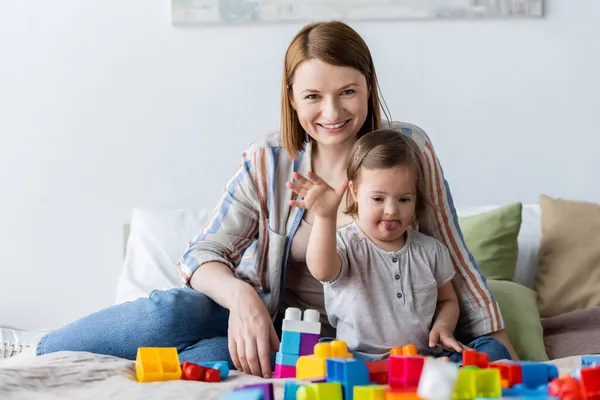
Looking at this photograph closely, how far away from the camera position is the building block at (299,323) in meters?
1.37

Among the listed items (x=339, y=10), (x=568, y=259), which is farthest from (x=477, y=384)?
(x=339, y=10)

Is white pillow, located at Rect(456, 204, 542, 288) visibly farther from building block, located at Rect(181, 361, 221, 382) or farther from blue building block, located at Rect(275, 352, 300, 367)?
building block, located at Rect(181, 361, 221, 382)

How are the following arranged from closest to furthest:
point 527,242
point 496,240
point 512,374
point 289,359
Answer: point 512,374
point 289,359
point 496,240
point 527,242

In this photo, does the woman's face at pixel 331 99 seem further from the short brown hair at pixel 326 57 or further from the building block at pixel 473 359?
the building block at pixel 473 359

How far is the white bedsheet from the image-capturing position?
3.62 feet

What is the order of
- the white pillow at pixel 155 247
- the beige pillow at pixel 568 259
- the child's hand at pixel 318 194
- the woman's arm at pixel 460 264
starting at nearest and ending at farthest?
the child's hand at pixel 318 194
the woman's arm at pixel 460 264
the beige pillow at pixel 568 259
the white pillow at pixel 155 247

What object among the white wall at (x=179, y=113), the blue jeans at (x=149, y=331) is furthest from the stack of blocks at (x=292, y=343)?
the white wall at (x=179, y=113)

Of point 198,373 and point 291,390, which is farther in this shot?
point 198,373

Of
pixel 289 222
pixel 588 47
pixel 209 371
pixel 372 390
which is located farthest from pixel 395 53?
pixel 372 390

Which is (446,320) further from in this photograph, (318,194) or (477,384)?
(477,384)

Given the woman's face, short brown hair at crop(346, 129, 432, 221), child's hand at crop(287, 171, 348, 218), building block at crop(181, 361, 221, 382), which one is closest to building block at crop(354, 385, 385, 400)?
building block at crop(181, 361, 221, 382)

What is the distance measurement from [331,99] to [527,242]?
887 millimetres

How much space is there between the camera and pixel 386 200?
1500mm

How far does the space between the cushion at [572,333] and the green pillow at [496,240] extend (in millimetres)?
165
